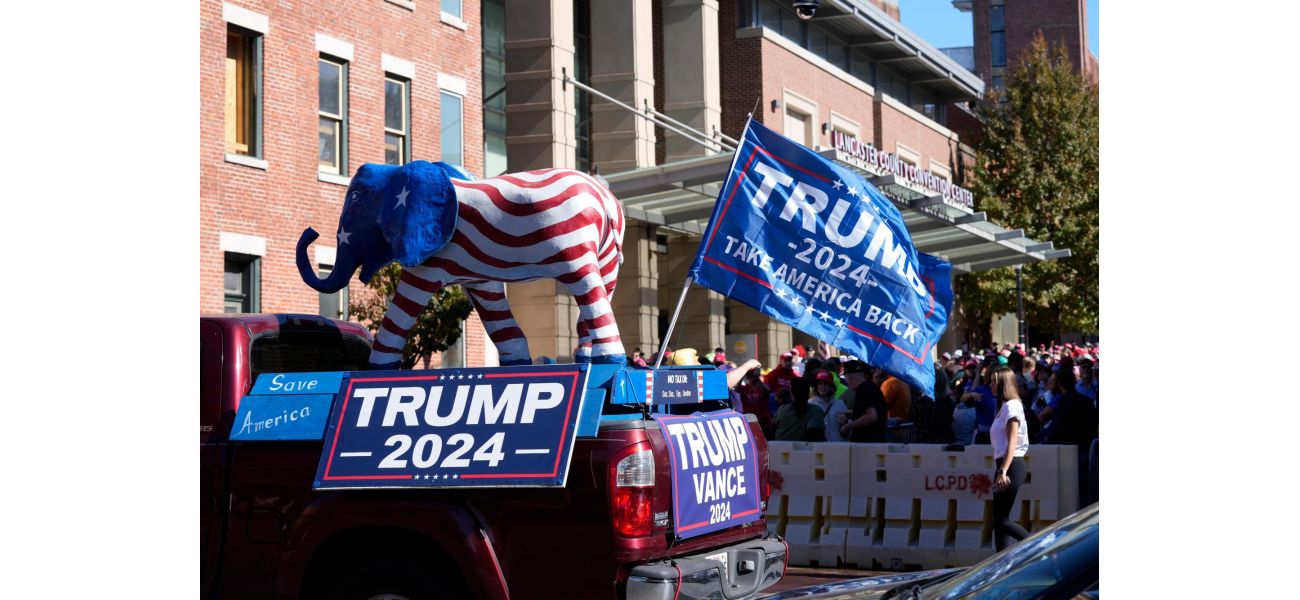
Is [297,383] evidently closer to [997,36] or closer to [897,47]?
[897,47]

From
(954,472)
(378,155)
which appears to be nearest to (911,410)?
(954,472)

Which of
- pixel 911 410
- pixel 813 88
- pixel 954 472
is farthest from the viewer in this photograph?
pixel 813 88

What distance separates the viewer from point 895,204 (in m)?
24.5

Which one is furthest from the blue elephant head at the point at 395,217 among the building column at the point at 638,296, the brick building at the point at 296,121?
the building column at the point at 638,296

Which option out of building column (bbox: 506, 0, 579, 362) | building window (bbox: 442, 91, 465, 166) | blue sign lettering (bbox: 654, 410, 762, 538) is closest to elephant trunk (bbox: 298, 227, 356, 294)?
blue sign lettering (bbox: 654, 410, 762, 538)

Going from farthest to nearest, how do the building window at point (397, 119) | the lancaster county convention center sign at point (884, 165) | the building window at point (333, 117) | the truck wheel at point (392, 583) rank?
the lancaster county convention center sign at point (884, 165)
the building window at point (397, 119)
the building window at point (333, 117)
the truck wheel at point (392, 583)

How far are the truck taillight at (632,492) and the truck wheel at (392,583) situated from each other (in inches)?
33.4

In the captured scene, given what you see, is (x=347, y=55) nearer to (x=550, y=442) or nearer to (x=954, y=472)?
(x=954, y=472)

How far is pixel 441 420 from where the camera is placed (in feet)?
20.5

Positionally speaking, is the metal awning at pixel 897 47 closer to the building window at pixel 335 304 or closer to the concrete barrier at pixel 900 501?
A: the building window at pixel 335 304

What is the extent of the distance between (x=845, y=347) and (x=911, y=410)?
6.43 meters

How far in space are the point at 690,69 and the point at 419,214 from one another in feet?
86.4

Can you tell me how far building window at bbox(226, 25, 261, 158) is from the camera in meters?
19.9

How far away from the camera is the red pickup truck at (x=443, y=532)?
19.7 feet
